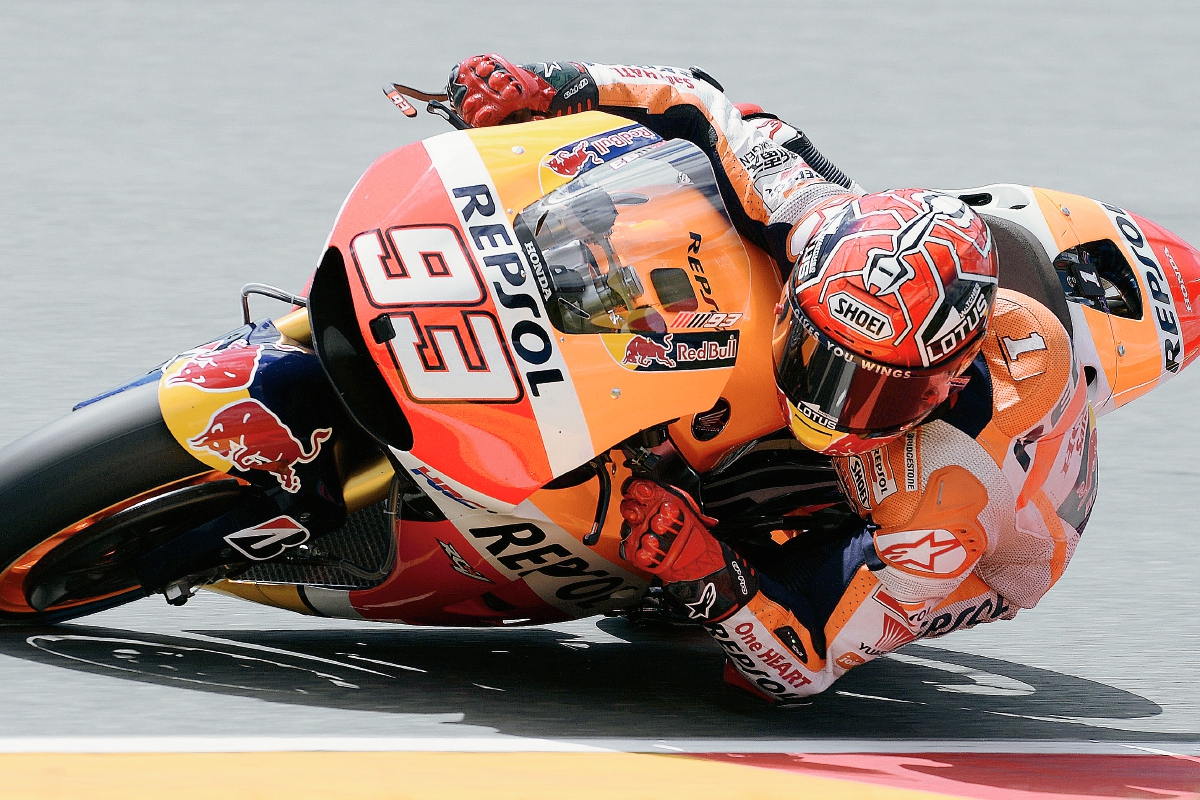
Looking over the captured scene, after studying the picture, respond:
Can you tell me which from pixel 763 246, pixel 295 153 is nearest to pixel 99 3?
pixel 295 153

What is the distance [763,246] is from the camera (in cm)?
392

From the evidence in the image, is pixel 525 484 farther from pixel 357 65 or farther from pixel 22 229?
pixel 357 65

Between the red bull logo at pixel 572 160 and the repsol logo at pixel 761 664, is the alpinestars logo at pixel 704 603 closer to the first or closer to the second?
the repsol logo at pixel 761 664

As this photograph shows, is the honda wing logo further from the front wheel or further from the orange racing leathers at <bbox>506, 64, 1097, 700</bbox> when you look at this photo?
the orange racing leathers at <bbox>506, 64, 1097, 700</bbox>

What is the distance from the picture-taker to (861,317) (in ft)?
11.7

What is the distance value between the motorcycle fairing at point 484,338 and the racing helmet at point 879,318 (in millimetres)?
176

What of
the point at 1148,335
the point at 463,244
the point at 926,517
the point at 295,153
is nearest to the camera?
the point at 463,244

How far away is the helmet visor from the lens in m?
3.60

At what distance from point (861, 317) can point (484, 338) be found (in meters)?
0.76

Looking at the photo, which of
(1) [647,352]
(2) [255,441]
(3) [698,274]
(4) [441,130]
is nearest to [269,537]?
(2) [255,441]

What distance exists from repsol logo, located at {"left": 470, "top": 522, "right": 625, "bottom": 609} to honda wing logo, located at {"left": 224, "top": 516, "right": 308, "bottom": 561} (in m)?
0.41

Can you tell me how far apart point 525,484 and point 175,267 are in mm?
3906

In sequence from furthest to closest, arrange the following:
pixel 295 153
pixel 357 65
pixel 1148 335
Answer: pixel 357 65
pixel 295 153
pixel 1148 335

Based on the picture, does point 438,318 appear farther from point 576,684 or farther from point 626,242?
point 576,684
